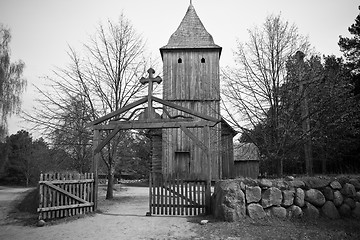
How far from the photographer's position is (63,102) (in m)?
12.7

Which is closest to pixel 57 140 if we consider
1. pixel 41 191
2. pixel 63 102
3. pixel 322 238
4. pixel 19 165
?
pixel 63 102

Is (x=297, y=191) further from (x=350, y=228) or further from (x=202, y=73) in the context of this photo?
(x=202, y=73)

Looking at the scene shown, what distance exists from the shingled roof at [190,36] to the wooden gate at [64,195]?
46.5 ft

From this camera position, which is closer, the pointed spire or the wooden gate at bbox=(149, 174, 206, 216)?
the wooden gate at bbox=(149, 174, 206, 216)

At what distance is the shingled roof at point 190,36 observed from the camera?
21.2 meters

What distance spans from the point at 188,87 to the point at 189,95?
0.65 m

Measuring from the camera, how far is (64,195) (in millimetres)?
8688

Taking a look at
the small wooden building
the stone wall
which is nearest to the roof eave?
the small wooden building

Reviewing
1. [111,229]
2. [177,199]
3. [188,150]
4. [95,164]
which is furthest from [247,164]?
[111,229]

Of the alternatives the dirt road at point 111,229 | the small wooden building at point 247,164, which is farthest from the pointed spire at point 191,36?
the dirt road at point 111,229

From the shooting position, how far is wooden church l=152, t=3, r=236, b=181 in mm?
19766

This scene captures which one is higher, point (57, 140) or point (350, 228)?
point (57, 140)

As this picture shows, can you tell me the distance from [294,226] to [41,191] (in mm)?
7359

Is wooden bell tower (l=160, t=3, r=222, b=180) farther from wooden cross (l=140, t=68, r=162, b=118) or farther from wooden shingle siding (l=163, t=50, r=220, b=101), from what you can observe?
wooden cross (l=140, t=68, r=162, b=118)
